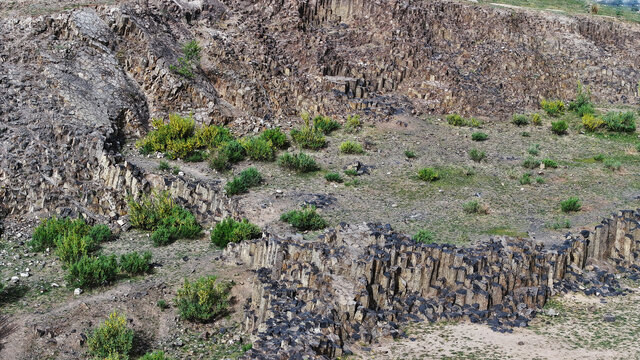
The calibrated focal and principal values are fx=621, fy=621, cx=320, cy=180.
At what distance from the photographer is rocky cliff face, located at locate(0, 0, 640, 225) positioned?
20766 millimetres

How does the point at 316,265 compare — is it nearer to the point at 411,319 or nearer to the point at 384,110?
the point at 411,319

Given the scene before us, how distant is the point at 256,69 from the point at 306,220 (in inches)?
485

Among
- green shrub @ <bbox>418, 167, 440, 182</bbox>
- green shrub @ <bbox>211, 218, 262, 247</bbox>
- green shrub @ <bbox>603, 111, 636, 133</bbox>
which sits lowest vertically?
green shrub @ <bbox>211, 218, 262, 247</bbox>

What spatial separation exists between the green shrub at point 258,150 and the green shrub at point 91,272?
848cm

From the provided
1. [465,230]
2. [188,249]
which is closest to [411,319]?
[465,230]

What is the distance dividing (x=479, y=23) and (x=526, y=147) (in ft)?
36.1

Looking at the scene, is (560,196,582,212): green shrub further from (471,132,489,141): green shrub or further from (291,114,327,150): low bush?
(291,114,327,150): low bush

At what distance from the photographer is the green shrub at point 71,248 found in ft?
53.6

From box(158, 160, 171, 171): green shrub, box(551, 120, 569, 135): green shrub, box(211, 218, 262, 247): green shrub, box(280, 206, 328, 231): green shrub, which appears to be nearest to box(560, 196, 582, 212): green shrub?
box(280, 206, 328, 231): green shrub

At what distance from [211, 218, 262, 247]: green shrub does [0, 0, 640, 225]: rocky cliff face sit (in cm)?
236

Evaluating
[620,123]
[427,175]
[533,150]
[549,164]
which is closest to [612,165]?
[549,164]

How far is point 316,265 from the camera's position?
49.6 feet

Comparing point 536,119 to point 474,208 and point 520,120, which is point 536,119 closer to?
point 520,120

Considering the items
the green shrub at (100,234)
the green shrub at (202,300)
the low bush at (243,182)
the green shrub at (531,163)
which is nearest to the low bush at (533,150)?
the green shrub at (531,163)
